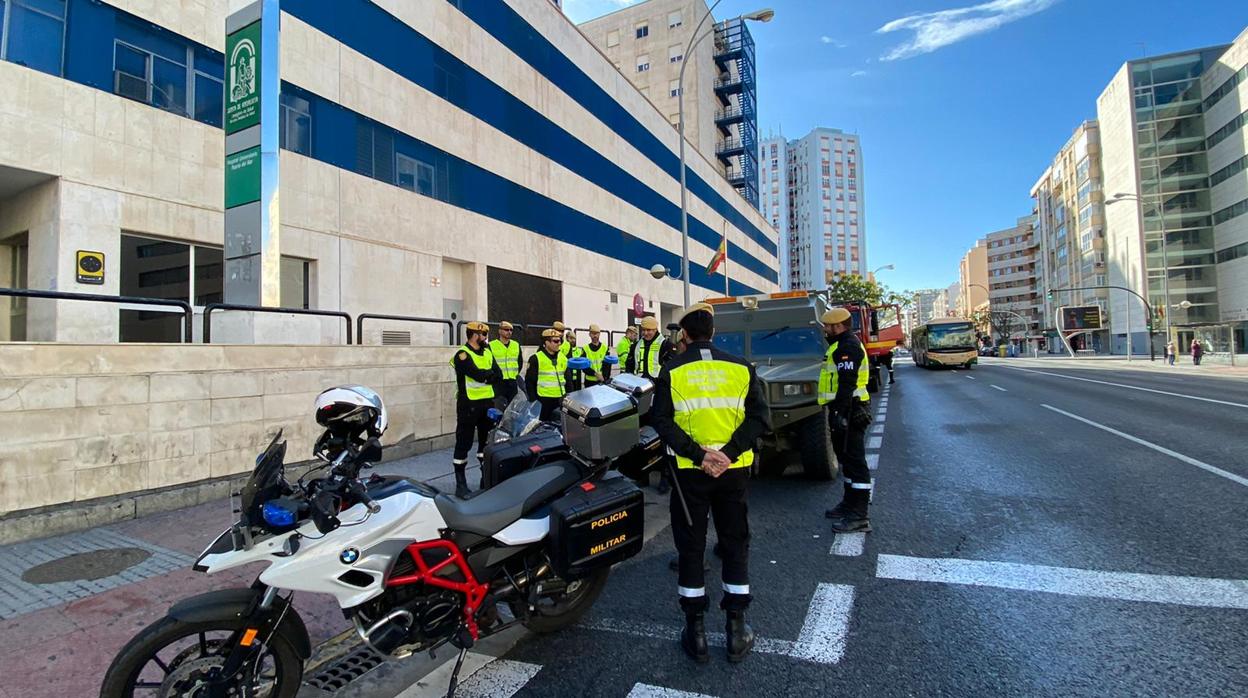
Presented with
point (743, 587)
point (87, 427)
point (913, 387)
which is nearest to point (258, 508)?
point (743, 587)

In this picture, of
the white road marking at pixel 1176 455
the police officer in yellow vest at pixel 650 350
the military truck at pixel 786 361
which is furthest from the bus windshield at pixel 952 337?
the police officer in yellow vest at pixel 650 350

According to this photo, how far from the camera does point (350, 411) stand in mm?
2602

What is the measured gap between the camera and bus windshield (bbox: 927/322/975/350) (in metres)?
28.4

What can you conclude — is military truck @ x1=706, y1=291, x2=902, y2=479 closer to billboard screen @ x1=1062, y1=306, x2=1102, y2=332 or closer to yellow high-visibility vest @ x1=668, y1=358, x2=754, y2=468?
yellow high-visibility vest @ x1=668, y1=358, x2=754, y2=468

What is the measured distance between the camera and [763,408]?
122 inches

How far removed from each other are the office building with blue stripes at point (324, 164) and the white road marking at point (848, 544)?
25.1ft

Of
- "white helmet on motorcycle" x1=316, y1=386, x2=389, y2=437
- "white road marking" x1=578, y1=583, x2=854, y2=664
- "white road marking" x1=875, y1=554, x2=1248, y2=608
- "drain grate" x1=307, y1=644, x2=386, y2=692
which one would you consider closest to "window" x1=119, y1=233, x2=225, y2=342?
"drain grate" x1=307, y1=644, x2=386, y2=692

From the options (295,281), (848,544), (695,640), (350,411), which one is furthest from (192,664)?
(295,281)

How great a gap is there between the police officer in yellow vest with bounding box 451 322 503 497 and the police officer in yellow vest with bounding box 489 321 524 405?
16.8 inches

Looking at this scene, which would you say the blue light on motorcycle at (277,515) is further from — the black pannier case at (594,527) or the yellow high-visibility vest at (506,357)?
the yellow high-visibility vest at (506,357)

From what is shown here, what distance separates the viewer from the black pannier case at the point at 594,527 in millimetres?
2873

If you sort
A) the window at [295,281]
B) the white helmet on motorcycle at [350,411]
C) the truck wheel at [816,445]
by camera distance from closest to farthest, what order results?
the white helmet on motorcycle at [350,411] → the truck wheel at [816,445] → the window at [295,281]

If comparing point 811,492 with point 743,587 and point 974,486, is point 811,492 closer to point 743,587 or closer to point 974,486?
point 974,486

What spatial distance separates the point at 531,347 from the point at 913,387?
42.1 ft
